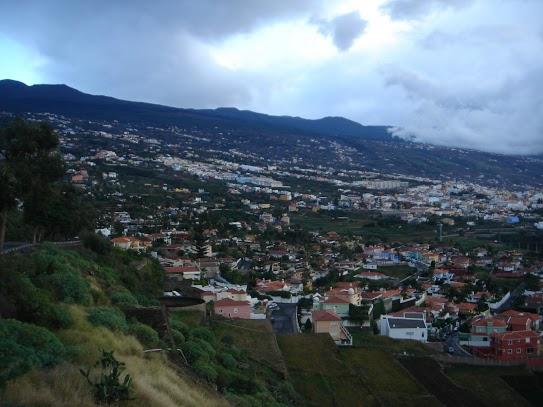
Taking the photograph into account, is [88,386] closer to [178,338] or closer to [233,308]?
[178,338]

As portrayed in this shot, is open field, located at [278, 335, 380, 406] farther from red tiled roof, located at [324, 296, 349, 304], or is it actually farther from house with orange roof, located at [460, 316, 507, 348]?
house with orange roof, located at [460, 316, 507, 348]

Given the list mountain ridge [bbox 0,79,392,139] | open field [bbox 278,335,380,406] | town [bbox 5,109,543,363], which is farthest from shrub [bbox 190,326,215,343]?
mountain ridge [bbox 0,79,392,139]

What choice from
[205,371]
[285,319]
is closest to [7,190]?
[205,371]

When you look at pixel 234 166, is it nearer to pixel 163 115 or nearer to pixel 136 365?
pixel 163 115

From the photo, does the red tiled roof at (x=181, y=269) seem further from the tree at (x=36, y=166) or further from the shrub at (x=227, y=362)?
the shrub at (x=227, y=362)

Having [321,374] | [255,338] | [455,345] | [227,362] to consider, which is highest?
[227,362]

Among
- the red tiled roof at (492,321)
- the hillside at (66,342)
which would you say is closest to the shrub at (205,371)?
the hillside at (66,342)
